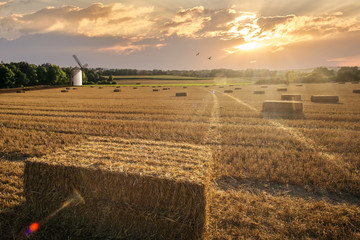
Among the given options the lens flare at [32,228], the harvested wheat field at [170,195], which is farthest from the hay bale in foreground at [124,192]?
the lens flare at [32,228]

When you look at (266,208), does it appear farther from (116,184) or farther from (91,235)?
(91,235)

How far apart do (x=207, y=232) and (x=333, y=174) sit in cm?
460

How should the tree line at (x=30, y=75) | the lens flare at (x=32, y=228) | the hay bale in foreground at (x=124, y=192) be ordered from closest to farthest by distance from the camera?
the hay bale in foreground at (x=124, y=192) → the lens flare at (x=32, y=228) → the tree line at (x=30, y=75)

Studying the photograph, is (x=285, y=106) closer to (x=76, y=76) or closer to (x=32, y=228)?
(x=32, y=228)

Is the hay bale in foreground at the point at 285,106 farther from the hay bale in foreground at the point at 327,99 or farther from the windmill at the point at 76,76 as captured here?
the windmill at the point at 76,76

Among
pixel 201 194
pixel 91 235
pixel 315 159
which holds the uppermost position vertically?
pixel 201 194

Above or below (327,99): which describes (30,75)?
above

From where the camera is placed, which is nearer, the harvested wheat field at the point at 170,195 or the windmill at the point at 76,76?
the harvested wheat field at the point at 170,195

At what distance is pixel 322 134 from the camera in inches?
429

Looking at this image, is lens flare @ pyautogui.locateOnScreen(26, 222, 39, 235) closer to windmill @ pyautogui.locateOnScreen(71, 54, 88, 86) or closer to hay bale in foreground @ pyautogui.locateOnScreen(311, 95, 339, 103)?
hay bale in foreground @ pyautogui.locateOnScreen(311, 95, 339, 103)

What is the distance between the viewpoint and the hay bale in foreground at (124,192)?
12.7ft

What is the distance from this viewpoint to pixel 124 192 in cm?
401

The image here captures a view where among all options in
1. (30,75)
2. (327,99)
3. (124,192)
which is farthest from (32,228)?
(30,75)

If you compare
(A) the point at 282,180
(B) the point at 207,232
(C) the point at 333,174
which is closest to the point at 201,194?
(B) the point at 207,232
